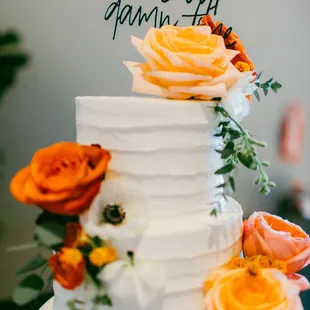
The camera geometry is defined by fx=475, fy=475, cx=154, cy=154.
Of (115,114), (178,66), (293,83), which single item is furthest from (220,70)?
(293,83)

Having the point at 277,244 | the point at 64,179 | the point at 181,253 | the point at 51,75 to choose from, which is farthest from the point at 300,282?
the point at 51,75

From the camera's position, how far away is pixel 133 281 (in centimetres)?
76

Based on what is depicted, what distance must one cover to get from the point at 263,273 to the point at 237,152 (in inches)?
8.5

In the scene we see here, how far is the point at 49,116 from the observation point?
6.24ft

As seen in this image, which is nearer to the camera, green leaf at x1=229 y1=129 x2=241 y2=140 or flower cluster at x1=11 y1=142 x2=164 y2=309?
flower cluster at x1=11 y1=142 x2=164 y2=309

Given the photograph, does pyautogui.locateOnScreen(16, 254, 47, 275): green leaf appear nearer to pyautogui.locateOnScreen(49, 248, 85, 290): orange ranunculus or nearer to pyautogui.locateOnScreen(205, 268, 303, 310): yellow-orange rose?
pyautogui.locateOnScreen(49, 248, 85, 290): orange ranunculus

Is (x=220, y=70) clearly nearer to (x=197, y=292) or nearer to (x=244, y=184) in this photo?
(x=197, y=292)

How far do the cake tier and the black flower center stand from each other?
4 cm

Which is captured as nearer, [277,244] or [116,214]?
[116,214]

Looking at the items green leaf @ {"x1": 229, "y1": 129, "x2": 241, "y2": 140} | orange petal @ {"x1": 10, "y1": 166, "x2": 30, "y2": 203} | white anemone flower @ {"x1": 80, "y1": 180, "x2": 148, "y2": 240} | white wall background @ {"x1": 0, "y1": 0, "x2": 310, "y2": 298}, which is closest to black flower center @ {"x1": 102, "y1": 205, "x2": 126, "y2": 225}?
white anemone flower @ {"x1": 80, "y1": 180, "x2": 148, "y2": 240}

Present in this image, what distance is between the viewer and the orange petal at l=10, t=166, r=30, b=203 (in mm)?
749

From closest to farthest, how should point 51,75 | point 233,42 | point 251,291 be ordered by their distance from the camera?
point 251,291 → point 233,42 → point 51,75

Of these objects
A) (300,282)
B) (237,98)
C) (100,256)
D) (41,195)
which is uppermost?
(237,98)

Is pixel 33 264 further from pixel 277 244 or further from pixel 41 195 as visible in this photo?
pixel 277 244
